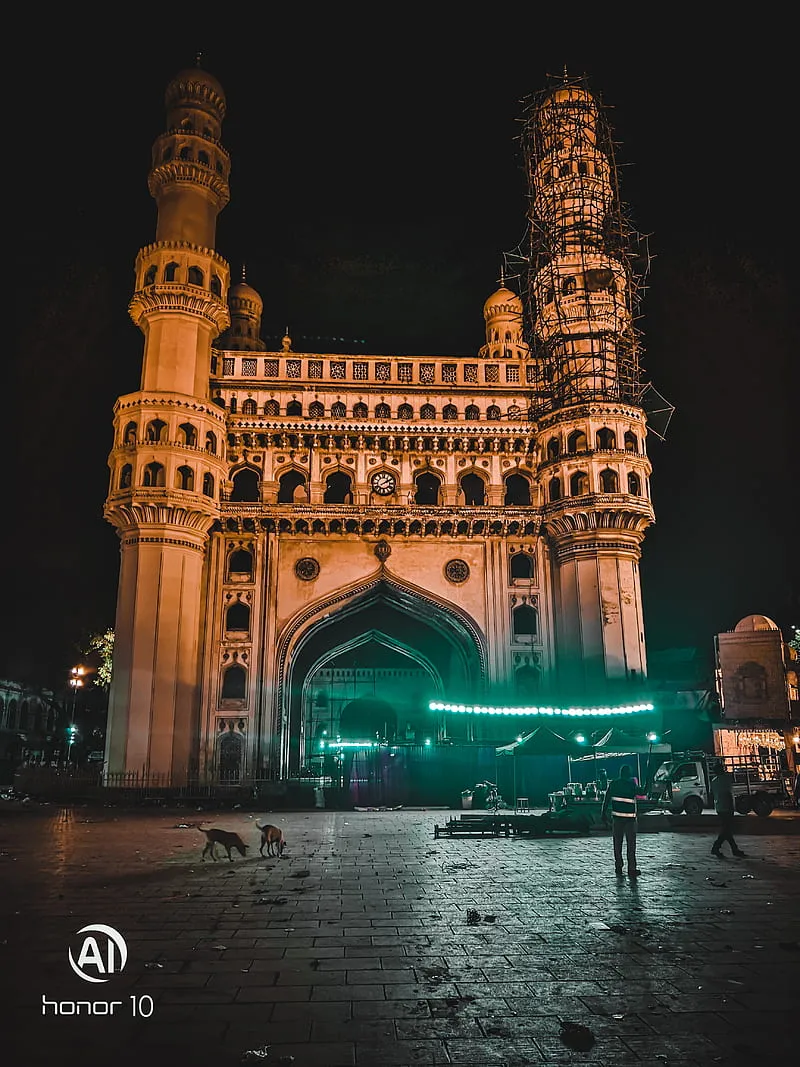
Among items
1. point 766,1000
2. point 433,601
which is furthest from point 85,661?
point 766,1000

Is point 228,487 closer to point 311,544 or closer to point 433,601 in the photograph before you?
point 311,544

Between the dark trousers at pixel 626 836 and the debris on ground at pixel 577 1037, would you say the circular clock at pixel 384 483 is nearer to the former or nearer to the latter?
the dark trousers at pixel 626 836

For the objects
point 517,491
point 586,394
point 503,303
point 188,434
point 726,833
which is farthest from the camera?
point 503,303

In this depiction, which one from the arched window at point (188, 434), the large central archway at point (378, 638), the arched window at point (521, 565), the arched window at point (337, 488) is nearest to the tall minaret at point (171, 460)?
the arched window at point (188, 434)

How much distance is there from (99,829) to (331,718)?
25.3m

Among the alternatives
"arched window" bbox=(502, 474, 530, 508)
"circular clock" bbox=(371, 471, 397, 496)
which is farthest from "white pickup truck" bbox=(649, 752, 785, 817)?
"circular clock" bbox=(371, 471, 397, 496)

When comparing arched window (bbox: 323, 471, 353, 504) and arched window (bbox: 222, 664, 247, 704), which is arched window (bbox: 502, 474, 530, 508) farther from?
arched window (bbox: 222, 664, 247, 704)

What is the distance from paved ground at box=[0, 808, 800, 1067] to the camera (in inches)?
187

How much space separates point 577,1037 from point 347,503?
30051 millimetres

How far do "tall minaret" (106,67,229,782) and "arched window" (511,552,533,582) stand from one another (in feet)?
43.0

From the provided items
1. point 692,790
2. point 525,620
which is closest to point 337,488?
point 525,620

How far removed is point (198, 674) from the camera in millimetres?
31594

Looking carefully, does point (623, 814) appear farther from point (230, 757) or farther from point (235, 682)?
point (235, 682)

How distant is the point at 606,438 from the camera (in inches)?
1336
